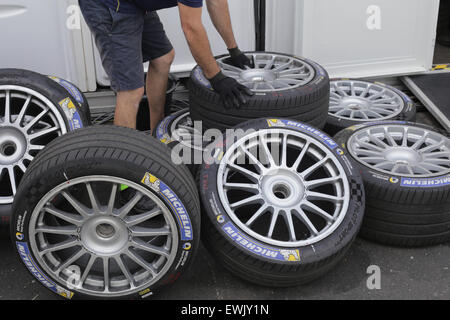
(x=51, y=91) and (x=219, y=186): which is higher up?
(x=51, y=91)

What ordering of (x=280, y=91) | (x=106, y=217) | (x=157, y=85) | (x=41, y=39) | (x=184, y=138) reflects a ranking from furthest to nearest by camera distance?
(x=41, y=39), (x=157, y=85), (x=184, y=138), (x=280, y=91), (x=106, y=217)

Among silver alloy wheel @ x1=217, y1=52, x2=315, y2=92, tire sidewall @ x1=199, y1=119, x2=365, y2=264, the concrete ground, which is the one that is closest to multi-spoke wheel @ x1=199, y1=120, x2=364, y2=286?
tire sidewall @ x1=199, y1=119, x2=365, y2=264

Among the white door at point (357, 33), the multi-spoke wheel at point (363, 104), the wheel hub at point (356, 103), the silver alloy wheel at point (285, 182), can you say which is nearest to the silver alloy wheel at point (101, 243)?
the silver alloy wheel at point (285, 182)

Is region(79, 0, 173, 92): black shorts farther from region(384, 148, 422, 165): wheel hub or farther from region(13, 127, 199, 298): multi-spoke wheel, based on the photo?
region(384, 148, 422, 165): wheel hub

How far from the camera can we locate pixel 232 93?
10.4ft

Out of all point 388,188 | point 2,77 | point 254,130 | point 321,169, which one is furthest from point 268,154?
point 2,77

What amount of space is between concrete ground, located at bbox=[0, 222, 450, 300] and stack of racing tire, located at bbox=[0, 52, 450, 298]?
96 mm

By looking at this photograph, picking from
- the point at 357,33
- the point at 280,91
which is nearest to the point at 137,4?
the point at 280,91

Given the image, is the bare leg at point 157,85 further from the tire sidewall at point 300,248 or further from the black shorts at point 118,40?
the tire sidewall at point 300,248

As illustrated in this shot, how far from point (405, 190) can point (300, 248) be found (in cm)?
74

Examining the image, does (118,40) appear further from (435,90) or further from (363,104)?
(435,90)

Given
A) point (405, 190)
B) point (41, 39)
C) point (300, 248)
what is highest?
point (41, 39)

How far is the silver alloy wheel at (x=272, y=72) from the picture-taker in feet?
11.5
